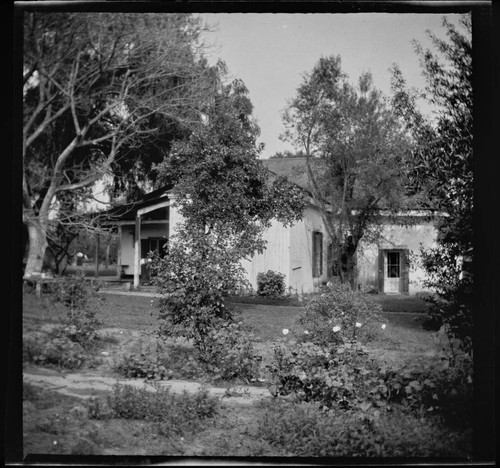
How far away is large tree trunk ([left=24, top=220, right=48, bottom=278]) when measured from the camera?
4742 millimetres

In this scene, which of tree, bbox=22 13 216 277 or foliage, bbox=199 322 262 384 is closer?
tree, bbox=22 13 216 277

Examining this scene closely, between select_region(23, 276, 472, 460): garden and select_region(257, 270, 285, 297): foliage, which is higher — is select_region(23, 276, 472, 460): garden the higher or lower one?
the lower one

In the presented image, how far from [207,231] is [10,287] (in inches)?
116

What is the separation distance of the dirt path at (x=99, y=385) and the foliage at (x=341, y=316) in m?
1.21

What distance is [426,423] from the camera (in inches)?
170

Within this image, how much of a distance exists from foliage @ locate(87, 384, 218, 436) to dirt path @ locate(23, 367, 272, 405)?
0.15 meters

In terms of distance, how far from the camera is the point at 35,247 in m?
4.79

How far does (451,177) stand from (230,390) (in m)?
2.96

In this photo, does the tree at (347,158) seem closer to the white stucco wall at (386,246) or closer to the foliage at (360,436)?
the white stucco wall at (386,246)

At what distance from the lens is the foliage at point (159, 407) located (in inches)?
174

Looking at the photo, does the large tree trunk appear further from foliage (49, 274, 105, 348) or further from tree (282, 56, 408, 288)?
tree (282, 56, 408, 288)

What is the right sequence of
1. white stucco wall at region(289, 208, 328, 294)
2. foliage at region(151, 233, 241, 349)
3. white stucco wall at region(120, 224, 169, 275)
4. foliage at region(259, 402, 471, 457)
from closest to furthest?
foliage at region(259, 402, 471, 457) → foliage at region(151, 233, 241, 349) → white stucco wall at region(289, 208, 328, 294) → white stucco wall at region(120, 224, 169, 275)

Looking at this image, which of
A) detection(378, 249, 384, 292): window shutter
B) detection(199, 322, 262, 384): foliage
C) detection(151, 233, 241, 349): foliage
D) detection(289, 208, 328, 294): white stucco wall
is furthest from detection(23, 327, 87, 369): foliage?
detection(378, 249, 384, 292): window shutter

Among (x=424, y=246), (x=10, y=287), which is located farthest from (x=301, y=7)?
(x=10, y=287)
